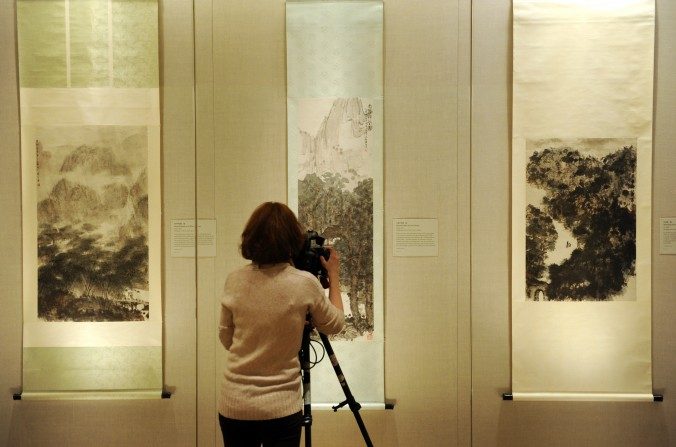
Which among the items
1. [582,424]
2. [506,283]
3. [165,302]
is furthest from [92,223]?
[582,424]

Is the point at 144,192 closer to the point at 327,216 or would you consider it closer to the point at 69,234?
the point at 69,234

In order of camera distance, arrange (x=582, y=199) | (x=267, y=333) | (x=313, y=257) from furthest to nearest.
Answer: (x=582, y=199) < (x=313, y=257) < (x=267, y=333)

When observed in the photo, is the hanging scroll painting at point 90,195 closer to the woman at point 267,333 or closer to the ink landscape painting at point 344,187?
the ink landscape painting at point 344,187

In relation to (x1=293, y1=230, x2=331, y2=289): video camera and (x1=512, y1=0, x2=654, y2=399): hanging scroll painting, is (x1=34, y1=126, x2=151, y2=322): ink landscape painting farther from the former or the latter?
(x1=512, y1=0, x2=654, y2=399): hanging scroll painting

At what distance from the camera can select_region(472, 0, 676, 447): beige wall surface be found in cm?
285

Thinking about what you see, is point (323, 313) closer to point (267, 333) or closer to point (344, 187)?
point (267, 333)

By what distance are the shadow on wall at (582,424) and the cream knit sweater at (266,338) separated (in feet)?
5.46

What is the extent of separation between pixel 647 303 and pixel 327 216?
188 centimetres

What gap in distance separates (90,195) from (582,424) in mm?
3135

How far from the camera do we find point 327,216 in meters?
2.87

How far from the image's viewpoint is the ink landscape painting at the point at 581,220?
285 centimetres

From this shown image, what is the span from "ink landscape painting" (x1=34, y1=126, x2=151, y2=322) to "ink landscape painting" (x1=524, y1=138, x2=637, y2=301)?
225 cm

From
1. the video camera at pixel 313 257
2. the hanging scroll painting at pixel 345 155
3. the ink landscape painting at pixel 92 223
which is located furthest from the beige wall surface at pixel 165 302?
the video camera at pixel 313 257

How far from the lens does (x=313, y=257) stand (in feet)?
6.68
